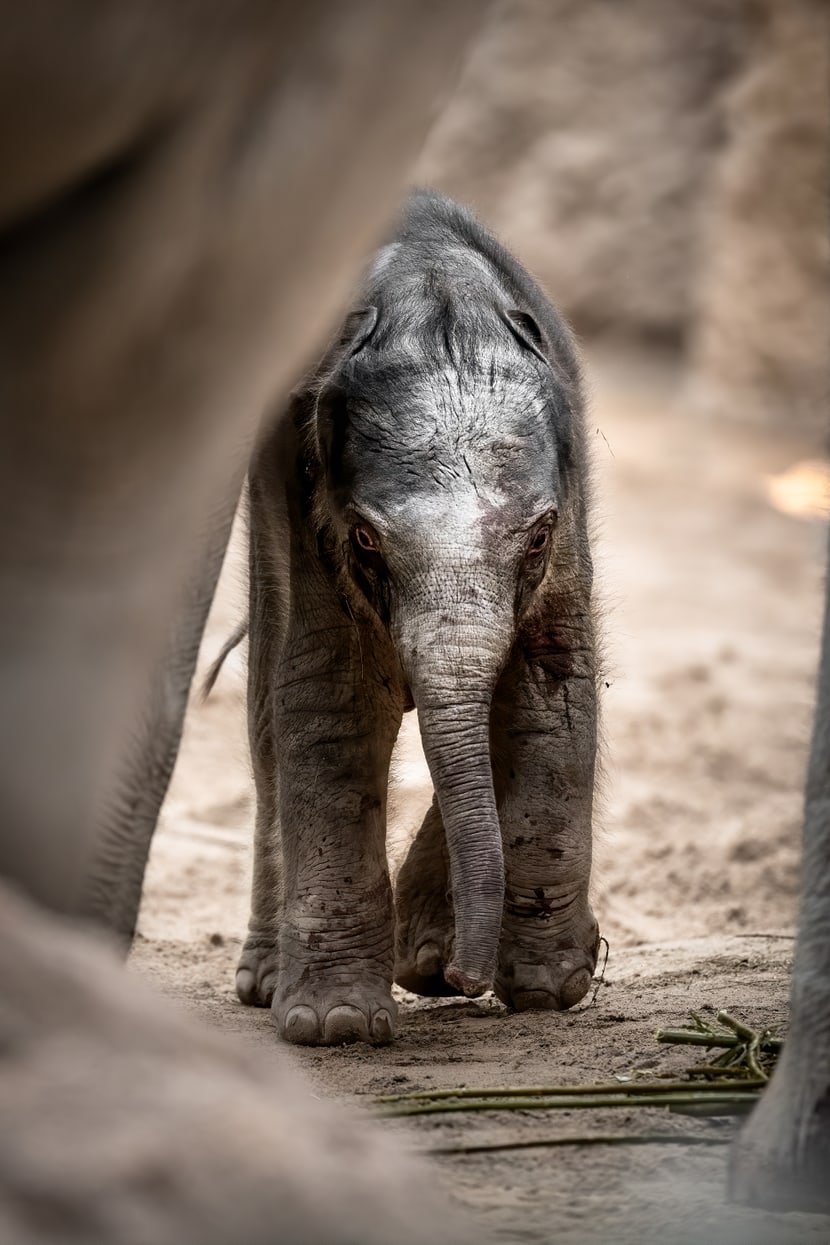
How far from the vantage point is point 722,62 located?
15891 mm

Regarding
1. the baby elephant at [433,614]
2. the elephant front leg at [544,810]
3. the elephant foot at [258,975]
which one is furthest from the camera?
the elephant foot at [258,975]

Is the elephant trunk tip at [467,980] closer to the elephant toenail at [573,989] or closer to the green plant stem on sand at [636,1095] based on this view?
the green plant stem on sand at [636,1095]

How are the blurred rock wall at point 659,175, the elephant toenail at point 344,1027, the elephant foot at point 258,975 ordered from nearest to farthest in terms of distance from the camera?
the elephant toenail at point 344,1027, the elephant foot at point 258,975, the blurred rock wall at point 659,175

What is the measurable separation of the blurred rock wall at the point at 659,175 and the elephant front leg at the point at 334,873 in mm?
10749

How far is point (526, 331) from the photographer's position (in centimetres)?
436

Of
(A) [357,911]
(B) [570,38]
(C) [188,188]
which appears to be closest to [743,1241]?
(C) [188,188]

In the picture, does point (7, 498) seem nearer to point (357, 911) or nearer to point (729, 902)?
point (357, 911)

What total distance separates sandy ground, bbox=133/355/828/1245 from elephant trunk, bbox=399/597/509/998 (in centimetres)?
39

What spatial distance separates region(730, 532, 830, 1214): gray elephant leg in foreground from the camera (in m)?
2.54

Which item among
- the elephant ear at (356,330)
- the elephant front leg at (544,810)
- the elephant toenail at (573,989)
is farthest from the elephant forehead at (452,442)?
the elephant toenail at (573,989)

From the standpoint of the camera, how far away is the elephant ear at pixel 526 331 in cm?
430

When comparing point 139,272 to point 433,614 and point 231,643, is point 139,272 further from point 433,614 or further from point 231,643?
point 231,643

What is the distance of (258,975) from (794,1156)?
2.60 metres

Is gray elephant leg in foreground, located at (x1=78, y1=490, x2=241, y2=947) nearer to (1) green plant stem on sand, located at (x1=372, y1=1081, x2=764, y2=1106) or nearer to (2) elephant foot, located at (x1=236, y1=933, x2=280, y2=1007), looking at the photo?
(1) green plant stem on sand, located at (x1=372, y1=1081, x2=764, y2=1106)
